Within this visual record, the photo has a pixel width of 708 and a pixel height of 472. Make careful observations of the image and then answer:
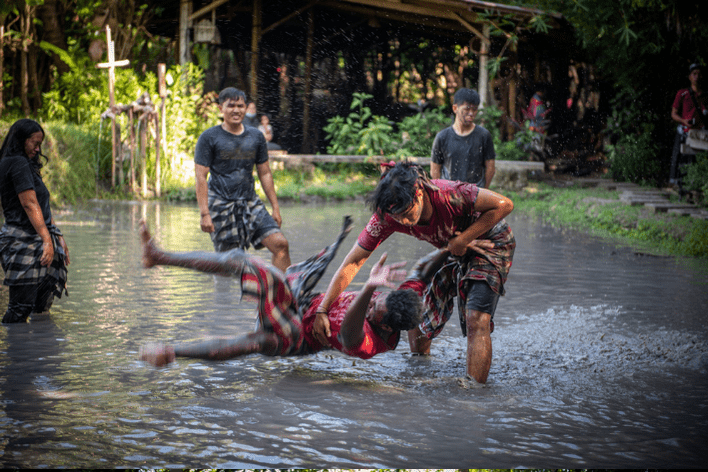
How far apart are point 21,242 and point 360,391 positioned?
2934mm

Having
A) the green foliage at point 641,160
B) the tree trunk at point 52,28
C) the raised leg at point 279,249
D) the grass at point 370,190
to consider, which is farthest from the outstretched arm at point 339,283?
the tree trunk at point 52,28

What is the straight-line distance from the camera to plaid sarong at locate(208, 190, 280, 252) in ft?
22.5

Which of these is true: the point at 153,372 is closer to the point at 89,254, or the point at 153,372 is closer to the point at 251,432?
the point at 251,432

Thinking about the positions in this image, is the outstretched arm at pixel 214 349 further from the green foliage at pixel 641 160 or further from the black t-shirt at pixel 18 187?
the green foliage at pixel 641 160

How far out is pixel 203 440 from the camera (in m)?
3.64

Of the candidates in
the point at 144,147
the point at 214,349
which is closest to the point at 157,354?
the point at 214,349

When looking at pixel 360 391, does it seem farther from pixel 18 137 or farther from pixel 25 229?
pixel 18 137

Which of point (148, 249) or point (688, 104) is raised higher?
point (688, 104)

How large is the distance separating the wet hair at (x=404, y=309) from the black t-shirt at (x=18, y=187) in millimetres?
2972

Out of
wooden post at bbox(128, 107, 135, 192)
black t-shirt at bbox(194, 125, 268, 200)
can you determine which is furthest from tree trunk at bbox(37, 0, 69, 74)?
black t-shirt at bbox(194, 125, 268, 200)

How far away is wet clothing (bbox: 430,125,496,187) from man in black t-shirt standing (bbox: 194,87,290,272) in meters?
1.58

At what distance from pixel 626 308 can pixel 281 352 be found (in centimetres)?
360

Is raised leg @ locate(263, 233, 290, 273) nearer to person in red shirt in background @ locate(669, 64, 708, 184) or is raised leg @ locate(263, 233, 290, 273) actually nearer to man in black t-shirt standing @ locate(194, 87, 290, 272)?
Answer: man in black t-shirt standing @ locate(194, 87, 290, 272)

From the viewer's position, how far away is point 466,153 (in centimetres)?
648
